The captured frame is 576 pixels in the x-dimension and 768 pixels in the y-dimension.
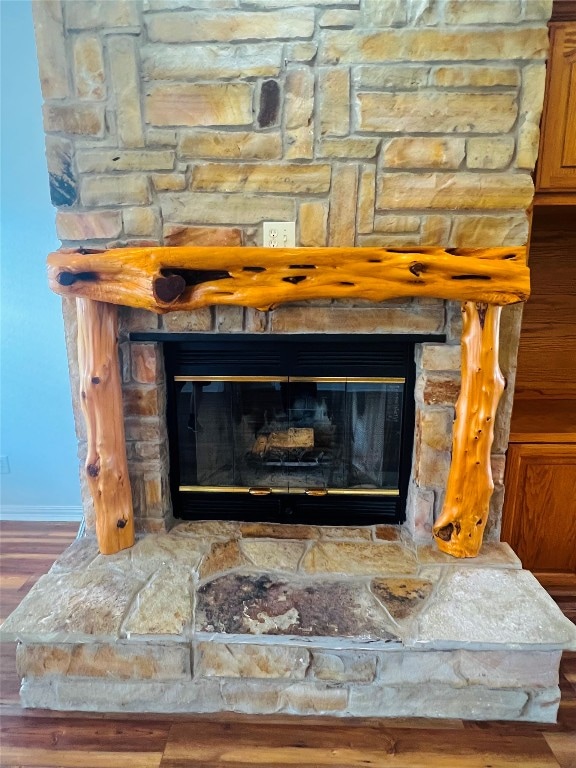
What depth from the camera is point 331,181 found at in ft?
5.39

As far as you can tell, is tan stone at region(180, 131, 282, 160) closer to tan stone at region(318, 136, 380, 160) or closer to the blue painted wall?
tan stone at region(318, 136, 380, 160)

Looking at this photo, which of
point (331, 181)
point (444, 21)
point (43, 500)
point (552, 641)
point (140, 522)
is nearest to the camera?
point (552, 641)

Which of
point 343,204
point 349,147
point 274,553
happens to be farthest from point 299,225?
point 274,553

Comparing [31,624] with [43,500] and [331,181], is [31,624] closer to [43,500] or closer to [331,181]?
[43,500]

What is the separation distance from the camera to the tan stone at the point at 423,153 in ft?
5.26

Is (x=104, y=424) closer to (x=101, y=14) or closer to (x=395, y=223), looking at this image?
(x=395, y=223)

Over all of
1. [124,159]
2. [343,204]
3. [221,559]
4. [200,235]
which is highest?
[124,159]

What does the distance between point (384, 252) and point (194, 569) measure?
125cm

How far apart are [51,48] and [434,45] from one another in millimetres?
1217

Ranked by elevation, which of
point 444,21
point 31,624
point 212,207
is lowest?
point 31,624

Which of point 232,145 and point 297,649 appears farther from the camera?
point 232,145

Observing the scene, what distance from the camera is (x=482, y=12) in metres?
1.51

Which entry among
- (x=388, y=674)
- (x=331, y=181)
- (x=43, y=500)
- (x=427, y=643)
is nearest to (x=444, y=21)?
(x=331, y=181)

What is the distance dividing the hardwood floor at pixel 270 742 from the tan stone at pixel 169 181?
66.1 inches
